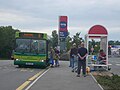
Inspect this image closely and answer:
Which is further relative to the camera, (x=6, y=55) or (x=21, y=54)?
(x=6, y=55)

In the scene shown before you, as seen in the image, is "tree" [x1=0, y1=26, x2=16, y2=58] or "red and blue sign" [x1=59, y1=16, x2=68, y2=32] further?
"tree" [x1=0, y1=26, x2=16, y2=58]

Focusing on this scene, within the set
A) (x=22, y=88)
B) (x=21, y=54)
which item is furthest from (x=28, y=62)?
(x=22, y=88)

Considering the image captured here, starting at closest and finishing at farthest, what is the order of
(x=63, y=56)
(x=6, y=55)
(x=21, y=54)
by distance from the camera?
(x=21, y=54), (x=63, y=56), (x=6, y=55)

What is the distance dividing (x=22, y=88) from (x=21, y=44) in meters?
14.9

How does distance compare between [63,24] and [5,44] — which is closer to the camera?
[63,24]

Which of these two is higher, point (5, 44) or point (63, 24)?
point (63, 24)

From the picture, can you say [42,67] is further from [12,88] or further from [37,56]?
[12,88]

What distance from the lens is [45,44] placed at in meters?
28.9

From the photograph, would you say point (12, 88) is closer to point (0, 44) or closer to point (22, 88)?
point (22, 88)

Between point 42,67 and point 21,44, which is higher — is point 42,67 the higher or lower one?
the lower one

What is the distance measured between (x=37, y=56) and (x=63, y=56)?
3268 centimetres

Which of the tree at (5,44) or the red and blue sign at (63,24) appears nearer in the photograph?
the red and blue sign at (63,24)

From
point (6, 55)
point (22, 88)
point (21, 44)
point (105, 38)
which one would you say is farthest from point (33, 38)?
point (6, 55)

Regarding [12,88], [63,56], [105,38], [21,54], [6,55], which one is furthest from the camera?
[6,55]
